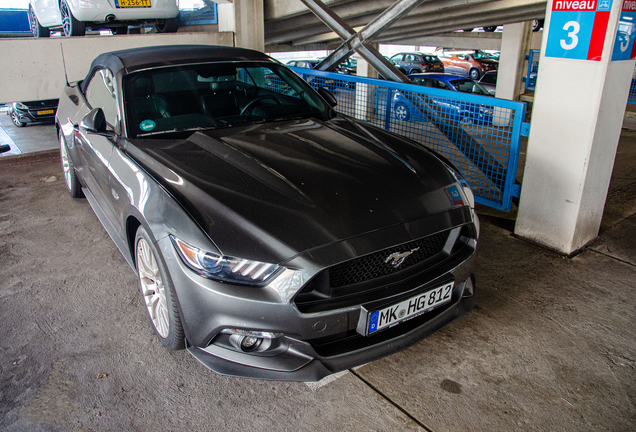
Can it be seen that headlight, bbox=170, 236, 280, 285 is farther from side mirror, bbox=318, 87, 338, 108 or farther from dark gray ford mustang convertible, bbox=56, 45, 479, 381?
side mirror, bbox=318, 87, 338, 108

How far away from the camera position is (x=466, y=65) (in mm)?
21688

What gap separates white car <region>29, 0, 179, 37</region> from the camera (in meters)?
6.45

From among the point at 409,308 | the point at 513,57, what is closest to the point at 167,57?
the point at 409,308

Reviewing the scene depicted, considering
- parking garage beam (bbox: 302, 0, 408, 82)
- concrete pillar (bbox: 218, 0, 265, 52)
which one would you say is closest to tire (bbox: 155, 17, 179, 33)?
concrete pillar (bbox: 218, 0, 265, 52)

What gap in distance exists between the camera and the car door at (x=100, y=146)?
291 centimetres

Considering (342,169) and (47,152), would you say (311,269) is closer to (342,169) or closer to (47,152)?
(342,169)

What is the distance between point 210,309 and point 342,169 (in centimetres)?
98

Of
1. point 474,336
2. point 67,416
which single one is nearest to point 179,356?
point 67,416

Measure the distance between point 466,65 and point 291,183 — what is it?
2172 centimetres

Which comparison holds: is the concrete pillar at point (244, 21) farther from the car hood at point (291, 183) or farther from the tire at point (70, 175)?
the car hood at point (291, 183)

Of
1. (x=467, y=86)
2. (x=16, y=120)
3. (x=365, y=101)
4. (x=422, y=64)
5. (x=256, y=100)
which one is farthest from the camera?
(x=422, y=64)

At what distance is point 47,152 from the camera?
6.34 metres

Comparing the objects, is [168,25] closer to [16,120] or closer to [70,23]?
[70,23]

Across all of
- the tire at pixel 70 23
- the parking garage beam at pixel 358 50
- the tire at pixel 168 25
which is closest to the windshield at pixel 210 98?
the parking garage beam at pixel 358 50
